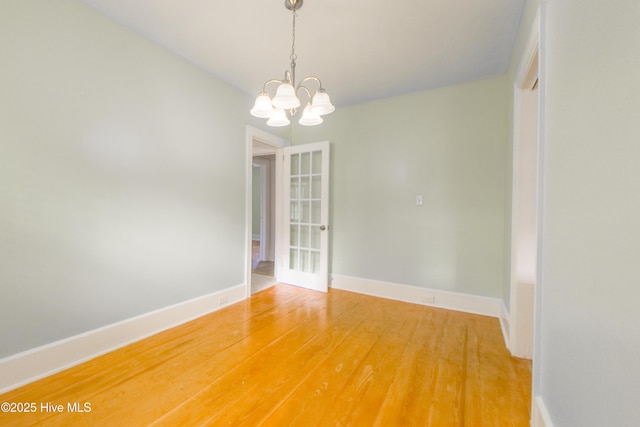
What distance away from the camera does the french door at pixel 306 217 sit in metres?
3.54

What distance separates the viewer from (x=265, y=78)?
2.86 m

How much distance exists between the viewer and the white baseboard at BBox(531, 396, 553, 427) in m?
1.16

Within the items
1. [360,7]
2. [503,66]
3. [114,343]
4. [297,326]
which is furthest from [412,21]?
[114,343]

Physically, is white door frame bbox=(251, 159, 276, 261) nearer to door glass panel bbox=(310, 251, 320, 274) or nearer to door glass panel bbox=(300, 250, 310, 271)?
door glass panel bbox=(300, 250, 310, 271)

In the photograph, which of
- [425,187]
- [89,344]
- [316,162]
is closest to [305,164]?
[316,162]

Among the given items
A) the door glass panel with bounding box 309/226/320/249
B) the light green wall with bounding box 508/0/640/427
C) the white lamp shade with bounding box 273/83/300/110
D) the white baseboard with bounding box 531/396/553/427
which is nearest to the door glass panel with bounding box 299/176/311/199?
the door glass panel with bounding box 309/226/320/249

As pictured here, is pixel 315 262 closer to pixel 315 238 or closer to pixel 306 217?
pixel 315 238

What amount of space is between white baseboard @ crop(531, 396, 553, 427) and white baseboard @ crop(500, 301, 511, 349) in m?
0.91

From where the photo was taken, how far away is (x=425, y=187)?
10.2ft

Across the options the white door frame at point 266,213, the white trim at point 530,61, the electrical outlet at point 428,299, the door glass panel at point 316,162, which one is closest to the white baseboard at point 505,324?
the electrical outlet at point 428,299

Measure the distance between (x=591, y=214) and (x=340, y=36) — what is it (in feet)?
7.07

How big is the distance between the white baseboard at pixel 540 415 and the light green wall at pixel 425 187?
5.25 feet

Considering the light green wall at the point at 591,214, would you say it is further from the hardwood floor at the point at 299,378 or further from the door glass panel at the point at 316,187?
the door glass panel at the point at 316,187

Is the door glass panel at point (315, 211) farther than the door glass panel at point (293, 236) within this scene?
No
